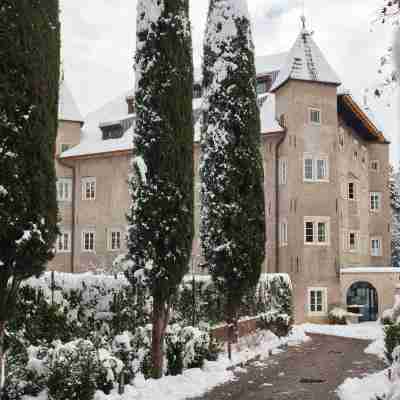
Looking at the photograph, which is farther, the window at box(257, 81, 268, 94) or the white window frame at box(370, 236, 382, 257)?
the white window frame at box(370, 236, 382, 257)

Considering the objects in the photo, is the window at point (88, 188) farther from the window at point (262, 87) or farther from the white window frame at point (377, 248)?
the white window frame at point (377, 248)

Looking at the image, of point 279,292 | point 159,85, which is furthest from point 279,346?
point 159,85

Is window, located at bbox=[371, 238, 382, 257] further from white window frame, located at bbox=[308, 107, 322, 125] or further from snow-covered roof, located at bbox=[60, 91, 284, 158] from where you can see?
snow-covered roof, located at bbox=[60, 91, 284, 158]

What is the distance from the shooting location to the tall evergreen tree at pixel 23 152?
8047mm

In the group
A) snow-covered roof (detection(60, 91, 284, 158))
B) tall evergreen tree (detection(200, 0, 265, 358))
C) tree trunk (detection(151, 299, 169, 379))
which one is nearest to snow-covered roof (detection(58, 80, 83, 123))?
snow-covered roof (detection(60, 91, 284, 158))

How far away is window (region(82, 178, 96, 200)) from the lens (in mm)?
33469

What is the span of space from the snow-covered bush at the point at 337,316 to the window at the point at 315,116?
871 centimetres

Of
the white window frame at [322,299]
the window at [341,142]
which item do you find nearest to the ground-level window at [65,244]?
the white window frame at [322,299]

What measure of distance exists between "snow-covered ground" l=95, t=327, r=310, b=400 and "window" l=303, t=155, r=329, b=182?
12.1 m

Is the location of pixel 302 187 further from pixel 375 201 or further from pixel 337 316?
pixel 375 201

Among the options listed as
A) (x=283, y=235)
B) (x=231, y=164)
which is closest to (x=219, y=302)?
(x=231, y=164)

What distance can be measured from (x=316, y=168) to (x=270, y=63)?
9.60 m

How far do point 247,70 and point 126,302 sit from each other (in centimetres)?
798

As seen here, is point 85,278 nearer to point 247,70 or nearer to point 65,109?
point 247,70
